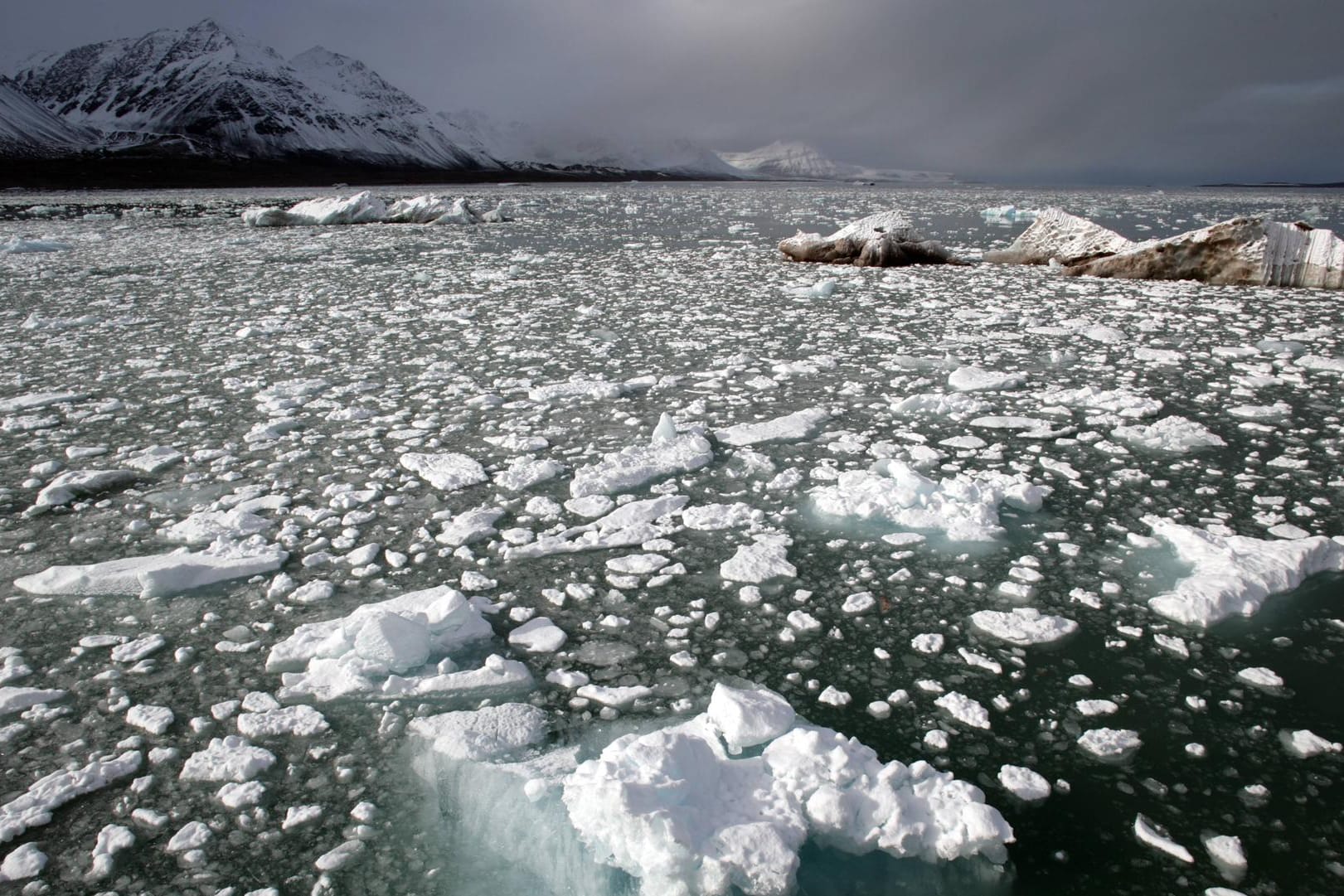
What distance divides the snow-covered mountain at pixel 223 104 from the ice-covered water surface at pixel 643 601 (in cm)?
11281

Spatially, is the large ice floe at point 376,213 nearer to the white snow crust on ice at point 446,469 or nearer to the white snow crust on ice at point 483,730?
the white snow crust on ice at point 446,469

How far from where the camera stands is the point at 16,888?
147 cm

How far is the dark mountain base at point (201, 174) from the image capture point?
57.1m

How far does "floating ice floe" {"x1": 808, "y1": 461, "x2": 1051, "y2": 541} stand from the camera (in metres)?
2.81

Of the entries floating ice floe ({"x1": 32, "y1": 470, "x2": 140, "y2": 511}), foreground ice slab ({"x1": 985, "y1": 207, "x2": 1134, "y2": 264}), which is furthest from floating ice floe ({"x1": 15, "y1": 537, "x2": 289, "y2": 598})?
foreground ice slab ({"x1": 985, "y1": 207, "x2": 1134, "y2": 264})

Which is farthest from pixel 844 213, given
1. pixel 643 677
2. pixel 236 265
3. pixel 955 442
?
pixel 643 677

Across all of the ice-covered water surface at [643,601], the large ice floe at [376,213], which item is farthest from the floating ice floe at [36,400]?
the large ice floe at [376,213]

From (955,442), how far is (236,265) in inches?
438

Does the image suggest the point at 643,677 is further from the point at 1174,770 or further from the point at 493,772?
the point at 1174,770

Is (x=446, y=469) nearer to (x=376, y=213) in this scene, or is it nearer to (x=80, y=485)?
(x=80, y=485)

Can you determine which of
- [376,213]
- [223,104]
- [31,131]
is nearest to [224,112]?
[223,104]

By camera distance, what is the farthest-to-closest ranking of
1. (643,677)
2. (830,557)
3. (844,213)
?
1. (844,213)
2. (830,557)
3. (643,677)

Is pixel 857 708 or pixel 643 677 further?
pixel 643 677

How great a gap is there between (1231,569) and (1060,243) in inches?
393
